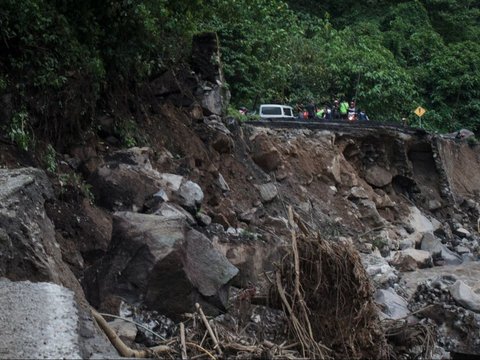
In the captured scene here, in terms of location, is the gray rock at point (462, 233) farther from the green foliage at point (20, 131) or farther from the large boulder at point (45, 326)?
the large boulder at point (45, 326)

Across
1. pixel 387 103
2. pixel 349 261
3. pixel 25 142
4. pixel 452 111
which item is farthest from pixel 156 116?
pixel 452 111

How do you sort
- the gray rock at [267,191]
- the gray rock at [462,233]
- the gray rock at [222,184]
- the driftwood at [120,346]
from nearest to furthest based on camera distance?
the driftwood at [120,346] → the gray rock at [222,184] → the gray rock at [267,191] → the gray rock at [462,233]

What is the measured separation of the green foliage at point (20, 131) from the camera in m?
10.1

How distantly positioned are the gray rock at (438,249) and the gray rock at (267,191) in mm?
5245

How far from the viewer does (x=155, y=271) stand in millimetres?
7551

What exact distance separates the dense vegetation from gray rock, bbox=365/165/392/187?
19.8ft

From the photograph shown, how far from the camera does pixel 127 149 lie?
40.8 feet

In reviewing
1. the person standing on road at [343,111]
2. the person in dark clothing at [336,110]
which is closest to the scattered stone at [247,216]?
the person in dark clothing at [336,110]

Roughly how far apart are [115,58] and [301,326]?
7.03 m

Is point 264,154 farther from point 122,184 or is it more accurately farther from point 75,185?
point 75,185

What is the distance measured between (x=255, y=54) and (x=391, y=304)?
715 inches

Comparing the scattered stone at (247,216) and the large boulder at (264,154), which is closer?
the scattered stone at (247,216)

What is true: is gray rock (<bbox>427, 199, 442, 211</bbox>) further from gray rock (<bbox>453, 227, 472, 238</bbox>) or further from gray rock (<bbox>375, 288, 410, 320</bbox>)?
gray rock (<bbox>375, 288, 410, 320</bbox>)

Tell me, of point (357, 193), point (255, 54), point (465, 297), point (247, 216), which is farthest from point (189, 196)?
point (255, 54)
